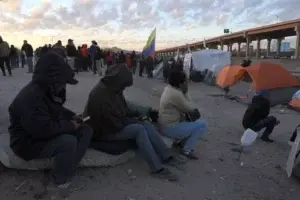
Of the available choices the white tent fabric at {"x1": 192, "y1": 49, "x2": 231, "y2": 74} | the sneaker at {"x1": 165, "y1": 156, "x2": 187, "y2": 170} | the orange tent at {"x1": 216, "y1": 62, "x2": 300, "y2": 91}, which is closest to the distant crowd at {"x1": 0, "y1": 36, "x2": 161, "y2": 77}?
the white tent fabric at {"x1": 192, "y1": 49, "x2": 231, "y2": 74}

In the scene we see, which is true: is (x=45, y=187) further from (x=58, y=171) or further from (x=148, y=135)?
(x=148, y=135)

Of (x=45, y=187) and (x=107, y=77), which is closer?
(x=45, y=187)

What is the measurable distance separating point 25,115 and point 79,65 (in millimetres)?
19094

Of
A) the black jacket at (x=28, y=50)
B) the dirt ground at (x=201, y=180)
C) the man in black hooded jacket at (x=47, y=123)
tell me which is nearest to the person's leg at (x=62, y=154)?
the man in black hooded jacket at (x=47, y=123)

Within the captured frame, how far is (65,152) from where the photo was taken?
355 centimetres

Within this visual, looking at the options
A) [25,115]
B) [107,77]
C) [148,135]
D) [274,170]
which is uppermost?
[107,77]

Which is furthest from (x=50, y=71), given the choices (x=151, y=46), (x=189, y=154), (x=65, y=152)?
(x=151, y=46)

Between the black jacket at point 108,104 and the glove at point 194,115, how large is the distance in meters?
1.21

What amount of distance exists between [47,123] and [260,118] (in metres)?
5.07

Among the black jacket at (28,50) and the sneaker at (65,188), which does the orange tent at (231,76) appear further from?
the sneaker at (65,188)

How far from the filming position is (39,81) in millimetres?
3443

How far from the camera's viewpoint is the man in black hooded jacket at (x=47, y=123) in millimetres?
3322

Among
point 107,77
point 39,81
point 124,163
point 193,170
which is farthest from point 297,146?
point 39,81

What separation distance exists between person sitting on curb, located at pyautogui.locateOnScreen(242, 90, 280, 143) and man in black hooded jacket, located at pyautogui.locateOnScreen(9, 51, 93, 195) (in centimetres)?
448
